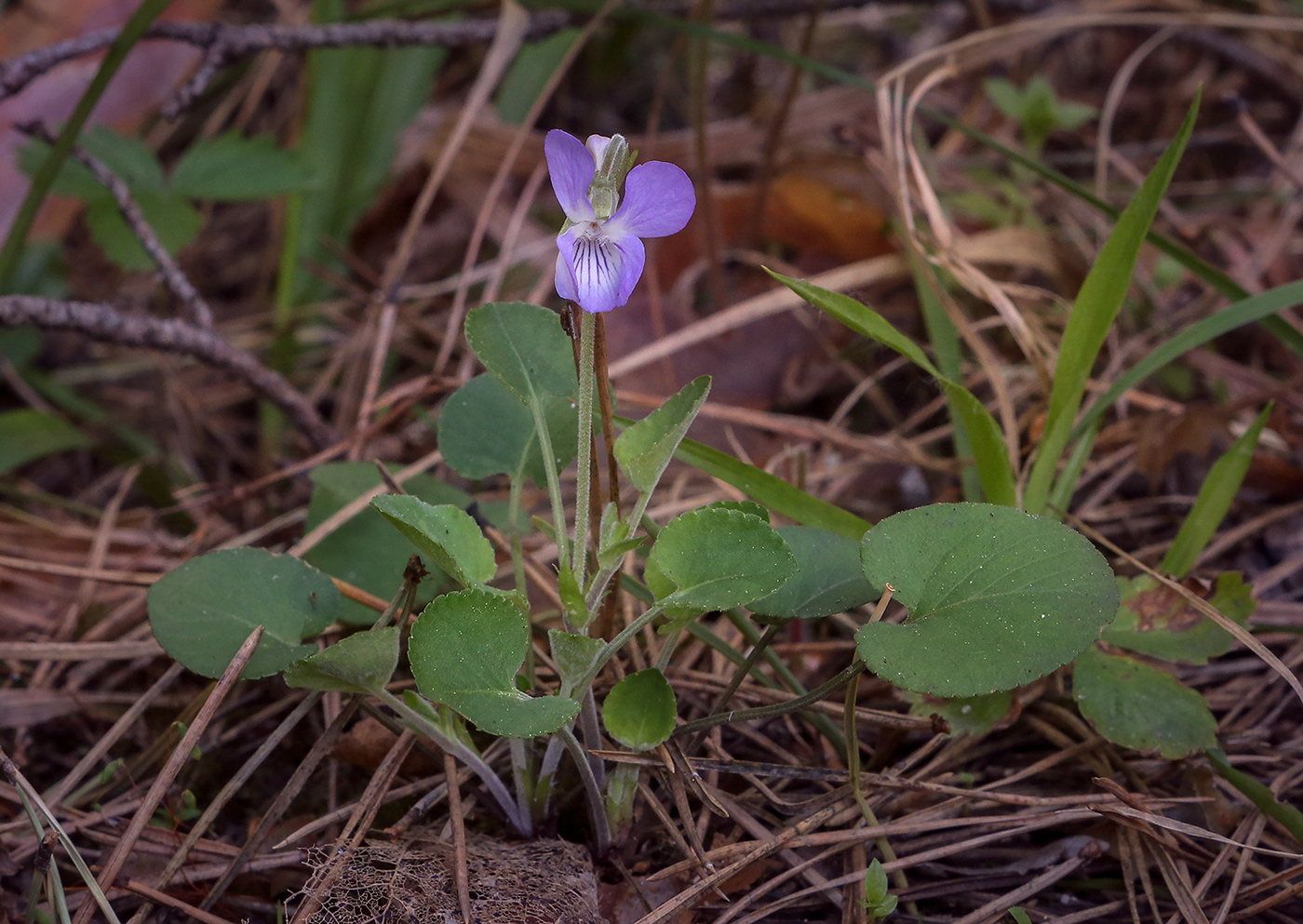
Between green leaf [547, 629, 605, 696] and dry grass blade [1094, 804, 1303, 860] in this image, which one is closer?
green leaf [547, 629, 605, 696]

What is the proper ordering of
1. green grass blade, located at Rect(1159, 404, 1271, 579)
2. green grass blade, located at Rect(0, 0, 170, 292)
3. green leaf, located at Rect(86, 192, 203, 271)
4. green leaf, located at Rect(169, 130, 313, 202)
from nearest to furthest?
1. green grass blade, located at Rect(1159, 404, 1271, 579)
2. green grass blade, located at Rect(0, 0, 170, 292)
3. green leaf, located at Rect(86, 192, 203, 271)
4. green leaf, located at Rect(169, 130, 313, 202)

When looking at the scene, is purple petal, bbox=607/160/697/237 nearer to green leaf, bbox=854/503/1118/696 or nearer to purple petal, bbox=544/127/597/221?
purple petal, bbox=544/127/597/221

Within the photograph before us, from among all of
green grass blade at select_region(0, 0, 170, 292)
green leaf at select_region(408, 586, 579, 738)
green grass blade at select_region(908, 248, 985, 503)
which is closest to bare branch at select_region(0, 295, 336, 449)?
green grass blade at select_region(0, 0, 170, 292)

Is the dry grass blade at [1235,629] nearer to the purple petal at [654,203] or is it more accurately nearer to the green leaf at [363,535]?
the purple petal at [654,203]

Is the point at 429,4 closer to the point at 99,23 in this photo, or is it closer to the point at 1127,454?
the point at 99,23

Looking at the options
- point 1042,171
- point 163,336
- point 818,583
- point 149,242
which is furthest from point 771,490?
point 149,242
